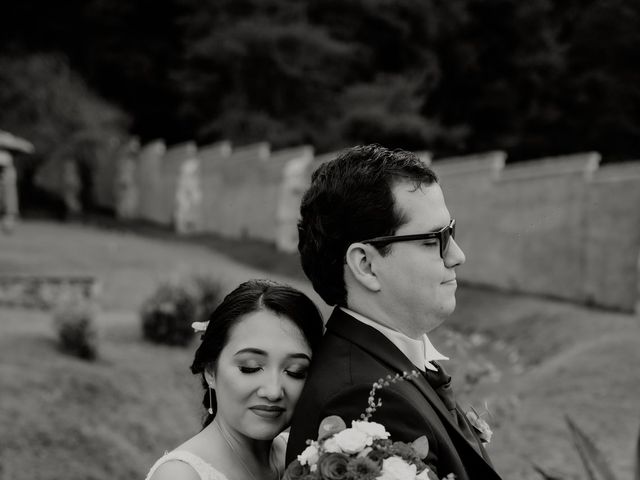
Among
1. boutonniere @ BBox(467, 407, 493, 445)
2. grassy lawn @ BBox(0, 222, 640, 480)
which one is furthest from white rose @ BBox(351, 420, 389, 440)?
grassy lawn @ BBox(0, 222, 640, 480)

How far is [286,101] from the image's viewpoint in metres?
32.5

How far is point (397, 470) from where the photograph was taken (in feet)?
6.36

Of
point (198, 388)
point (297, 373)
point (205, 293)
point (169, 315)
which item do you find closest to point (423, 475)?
point (297, 373)

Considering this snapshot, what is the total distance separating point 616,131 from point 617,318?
1881 centimetres

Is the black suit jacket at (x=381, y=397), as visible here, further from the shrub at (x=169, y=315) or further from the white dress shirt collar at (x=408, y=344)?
the shrub at (x=169, y=315)

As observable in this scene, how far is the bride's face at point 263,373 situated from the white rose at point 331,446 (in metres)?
0.38

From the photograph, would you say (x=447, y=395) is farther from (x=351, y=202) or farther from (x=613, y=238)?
(x=613, y=238)

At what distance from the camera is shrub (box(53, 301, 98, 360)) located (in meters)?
10.1

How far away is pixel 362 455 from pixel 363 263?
0.45m

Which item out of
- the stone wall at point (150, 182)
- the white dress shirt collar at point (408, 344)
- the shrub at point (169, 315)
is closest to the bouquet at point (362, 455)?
the white dress shirt collar at point (408, 344)

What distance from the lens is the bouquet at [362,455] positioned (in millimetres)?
1953

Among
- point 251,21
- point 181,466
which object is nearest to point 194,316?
point 181,466

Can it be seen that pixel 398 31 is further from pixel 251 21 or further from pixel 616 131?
pixel 616 131

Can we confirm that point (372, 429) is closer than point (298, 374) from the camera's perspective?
Yes
